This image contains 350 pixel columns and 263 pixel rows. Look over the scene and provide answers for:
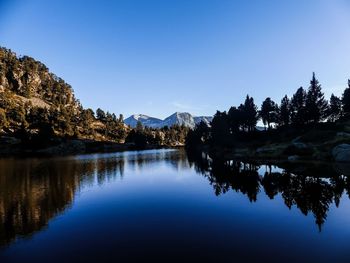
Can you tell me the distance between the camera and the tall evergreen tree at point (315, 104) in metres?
→ 107

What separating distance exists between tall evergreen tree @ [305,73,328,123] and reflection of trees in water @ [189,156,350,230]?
5154cm

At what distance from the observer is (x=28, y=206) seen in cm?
3350

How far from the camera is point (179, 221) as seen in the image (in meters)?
28.1

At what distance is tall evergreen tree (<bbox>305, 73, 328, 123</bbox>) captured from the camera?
107m

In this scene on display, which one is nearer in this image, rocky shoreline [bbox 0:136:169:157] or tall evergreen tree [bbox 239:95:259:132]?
tall evergreen tree [bbox 239:95:259:132]

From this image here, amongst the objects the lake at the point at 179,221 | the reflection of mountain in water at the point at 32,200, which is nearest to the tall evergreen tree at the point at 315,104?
the lake at the point at 179,221

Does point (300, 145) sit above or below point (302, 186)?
above

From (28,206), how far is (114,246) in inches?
721

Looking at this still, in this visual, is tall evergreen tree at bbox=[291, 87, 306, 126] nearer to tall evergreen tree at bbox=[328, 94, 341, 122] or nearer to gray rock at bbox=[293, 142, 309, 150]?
tall evergreen tree at bbox=[328, 94, 341, 122]

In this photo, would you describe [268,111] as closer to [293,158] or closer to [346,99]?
[346,99]

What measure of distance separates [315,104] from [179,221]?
99.2 m

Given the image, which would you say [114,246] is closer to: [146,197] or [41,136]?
[146,197]

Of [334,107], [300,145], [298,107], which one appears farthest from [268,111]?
[300,145]

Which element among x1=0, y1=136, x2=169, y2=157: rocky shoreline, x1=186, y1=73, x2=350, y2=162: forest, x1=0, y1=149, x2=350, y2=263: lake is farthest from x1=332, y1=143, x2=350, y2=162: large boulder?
x1=0, y1=136, x2=169, y2=157: rocky shoreline
